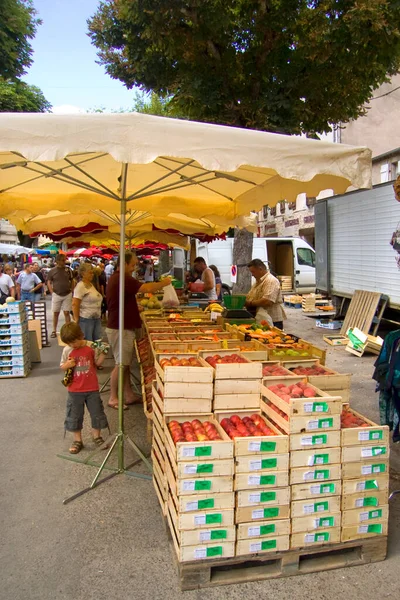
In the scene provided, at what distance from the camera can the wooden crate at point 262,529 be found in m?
2.94

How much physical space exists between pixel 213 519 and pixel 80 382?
7.97 ft

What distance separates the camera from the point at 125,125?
9.78 ft

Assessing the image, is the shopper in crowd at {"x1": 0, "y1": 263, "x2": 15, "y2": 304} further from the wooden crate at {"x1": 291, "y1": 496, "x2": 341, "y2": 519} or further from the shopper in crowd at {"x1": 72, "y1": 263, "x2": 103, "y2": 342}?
the wooden crate at {"x1": 291, "y1": 496, "x2": 341, "y2": 519}

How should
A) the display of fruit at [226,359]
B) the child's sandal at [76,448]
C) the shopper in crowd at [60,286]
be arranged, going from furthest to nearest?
the shopper in crowd at [60,286], the child's sandal at [76,448], the display of fruit at [226,359]

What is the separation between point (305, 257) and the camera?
790 inches

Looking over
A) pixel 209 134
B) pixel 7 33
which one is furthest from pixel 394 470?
pixel 7 33

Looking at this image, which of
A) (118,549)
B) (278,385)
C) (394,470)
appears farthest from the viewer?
(394,470)

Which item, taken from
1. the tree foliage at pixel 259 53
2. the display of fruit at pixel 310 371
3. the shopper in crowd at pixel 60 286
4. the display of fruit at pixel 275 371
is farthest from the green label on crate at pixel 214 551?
the shopper in crowd at pixel 60 286

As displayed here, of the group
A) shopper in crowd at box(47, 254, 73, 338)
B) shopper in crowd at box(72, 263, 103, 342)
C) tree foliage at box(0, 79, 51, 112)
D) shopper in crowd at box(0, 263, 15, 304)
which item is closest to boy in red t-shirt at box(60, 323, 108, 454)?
shopper in crowd at box(72, 263, 103, 342)

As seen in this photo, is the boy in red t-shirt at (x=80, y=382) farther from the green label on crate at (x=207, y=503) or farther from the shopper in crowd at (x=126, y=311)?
the green label on crate at (x=207, y=503)

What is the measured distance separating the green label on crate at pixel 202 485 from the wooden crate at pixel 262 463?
195mm

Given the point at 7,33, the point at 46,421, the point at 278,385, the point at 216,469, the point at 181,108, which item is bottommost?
the point at 46,421

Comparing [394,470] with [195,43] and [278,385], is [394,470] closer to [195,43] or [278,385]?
[278,385]

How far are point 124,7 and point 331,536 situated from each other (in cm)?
953
